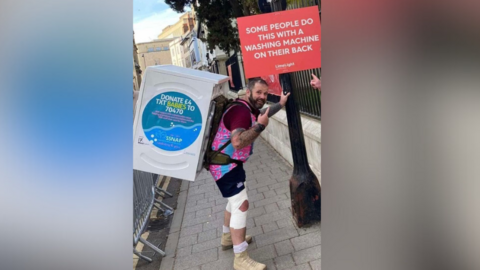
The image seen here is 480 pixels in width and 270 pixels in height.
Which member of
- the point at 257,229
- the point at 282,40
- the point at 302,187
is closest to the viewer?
the point at 282,40

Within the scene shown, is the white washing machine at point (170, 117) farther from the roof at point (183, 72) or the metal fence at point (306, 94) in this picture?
the metal fence at point (306, 94)

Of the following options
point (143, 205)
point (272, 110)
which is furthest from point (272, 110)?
point (143, 205)

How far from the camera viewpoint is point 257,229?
9.86 ft

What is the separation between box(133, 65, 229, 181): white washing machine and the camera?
163cm

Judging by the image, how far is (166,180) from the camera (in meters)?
5.41

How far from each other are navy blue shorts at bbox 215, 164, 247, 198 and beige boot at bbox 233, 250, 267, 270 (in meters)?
0.47

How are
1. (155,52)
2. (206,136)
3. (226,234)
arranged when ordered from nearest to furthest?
(155,52) < (206,136) < (226,234)

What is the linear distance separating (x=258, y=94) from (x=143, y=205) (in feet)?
6.88

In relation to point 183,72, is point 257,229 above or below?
below

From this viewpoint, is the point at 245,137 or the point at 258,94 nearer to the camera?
the point at 245,137

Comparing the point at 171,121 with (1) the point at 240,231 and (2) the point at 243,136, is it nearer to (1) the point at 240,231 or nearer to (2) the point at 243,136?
(2) the point at 243,136
